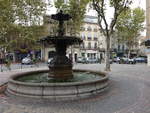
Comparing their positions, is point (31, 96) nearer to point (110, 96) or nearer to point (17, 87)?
point (17, 87)

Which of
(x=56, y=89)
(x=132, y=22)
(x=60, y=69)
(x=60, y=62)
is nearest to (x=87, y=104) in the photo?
(x=56, y=89)

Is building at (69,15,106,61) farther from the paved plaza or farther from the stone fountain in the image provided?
the paved plaza

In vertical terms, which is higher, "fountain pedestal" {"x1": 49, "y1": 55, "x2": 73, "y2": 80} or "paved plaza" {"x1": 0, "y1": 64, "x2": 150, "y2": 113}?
"fountain pedestal" {"x1": 49, "y1": 55, "x2": 73, "y2": 80}

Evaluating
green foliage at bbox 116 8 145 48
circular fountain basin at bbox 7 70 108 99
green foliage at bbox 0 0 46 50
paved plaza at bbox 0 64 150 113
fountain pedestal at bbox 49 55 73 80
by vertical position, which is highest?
green foliage at bbox 116 8 145 48

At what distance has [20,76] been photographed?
963 centimetres

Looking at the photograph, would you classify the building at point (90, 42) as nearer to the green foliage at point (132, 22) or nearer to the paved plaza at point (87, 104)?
the green foliage at point (132, 22)

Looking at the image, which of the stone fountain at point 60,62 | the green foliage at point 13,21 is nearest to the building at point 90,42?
the green foliage at point 13,21

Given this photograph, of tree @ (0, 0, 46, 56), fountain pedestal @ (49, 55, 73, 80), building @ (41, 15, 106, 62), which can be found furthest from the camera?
building @ (41, 15, 106, 62)

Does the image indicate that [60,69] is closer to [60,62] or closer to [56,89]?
[60,62]

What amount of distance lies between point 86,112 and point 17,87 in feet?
10.8

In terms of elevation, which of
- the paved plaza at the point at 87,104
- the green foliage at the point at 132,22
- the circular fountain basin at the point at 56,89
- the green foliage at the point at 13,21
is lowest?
the paved plaza at the point at 87,104

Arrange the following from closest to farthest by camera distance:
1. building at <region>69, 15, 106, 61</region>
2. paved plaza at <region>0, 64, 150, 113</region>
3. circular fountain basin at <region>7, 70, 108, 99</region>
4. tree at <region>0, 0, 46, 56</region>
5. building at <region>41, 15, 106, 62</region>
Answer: paved plaza at <region>0, 64, 150, 113</region> → circular fountain basin at <region>7, 70, 108, 99</region> → tree at <region>0, 0, 46, 56</region> → building at <region>41, 15, 106, 62</region> → building at <region>69, 15, 106, 61</region>

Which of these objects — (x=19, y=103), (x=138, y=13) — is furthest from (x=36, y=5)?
(x=138, y=13)

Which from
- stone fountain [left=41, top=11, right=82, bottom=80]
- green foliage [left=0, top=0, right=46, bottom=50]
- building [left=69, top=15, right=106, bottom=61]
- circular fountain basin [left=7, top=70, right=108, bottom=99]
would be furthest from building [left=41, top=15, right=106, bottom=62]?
circular fountain basin [left=7, top=70, right=108, bottom=99]
